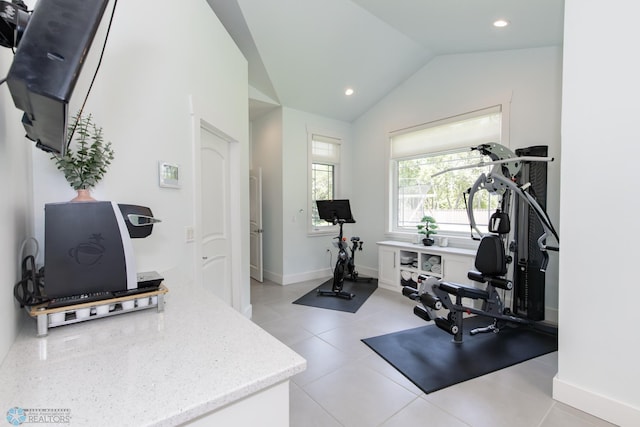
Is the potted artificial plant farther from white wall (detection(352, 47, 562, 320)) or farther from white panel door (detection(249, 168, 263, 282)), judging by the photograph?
white wall (detection(352, 47, 562, 320))

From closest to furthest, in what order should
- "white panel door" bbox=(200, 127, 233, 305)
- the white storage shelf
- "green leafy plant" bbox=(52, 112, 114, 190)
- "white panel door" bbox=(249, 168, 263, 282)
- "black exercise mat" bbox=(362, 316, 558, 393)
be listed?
"green leafy plant" bbox=(52, 112, 114, 190) → "black exercise mat" bbox=(362, 316, 558, 393) → "white panel door" bbox=(200, 127, 233, 305) → the white storage shelf → "white panel door" bbox=(249, 168, 263, 282)

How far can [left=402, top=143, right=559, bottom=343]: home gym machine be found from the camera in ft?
9.18

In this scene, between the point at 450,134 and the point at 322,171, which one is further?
the point at 322,171

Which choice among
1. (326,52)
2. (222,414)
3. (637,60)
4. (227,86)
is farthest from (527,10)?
(222,414)

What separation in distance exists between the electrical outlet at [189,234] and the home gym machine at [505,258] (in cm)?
225

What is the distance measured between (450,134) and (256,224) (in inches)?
139

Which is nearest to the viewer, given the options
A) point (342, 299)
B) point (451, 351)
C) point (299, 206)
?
point (451, 351)

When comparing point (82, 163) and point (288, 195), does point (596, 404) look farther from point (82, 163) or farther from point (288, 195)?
point (288, 195)

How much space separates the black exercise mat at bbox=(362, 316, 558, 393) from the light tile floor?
0.25ft

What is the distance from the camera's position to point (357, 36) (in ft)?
12.0

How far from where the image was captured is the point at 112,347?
0.90 m

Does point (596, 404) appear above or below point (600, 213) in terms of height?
below

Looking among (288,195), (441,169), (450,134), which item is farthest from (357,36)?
(288,195)

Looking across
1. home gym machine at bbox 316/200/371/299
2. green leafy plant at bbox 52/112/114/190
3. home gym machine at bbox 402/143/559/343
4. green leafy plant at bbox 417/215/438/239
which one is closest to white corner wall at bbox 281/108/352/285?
home gym machine at bbox 316/200/371/299
